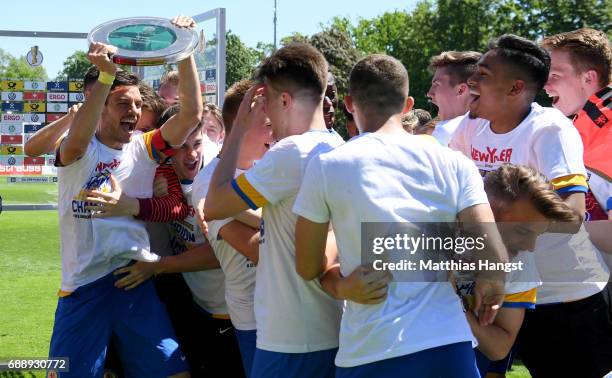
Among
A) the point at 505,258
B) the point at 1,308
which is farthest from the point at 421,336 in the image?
the point at 1,308

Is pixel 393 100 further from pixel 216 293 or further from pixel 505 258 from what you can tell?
pixel 216 293

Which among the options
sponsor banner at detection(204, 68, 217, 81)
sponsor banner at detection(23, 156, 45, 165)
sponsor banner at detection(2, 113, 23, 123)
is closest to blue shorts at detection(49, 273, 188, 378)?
sponsor banner at detection(2, 113, 23, 123)

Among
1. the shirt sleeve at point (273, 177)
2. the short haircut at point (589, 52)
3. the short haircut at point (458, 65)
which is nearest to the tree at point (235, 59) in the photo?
the short haircut at point (458, 65)

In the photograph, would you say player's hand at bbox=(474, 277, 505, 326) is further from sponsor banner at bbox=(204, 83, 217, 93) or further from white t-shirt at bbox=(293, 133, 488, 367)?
sponsor banner at bbox=(204, 83, 217, 93)

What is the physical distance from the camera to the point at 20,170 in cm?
1005

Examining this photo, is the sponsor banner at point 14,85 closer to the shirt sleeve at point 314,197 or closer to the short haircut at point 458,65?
the short haircut at point 458,65

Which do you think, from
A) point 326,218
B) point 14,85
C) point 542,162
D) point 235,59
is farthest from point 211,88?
point 235,59

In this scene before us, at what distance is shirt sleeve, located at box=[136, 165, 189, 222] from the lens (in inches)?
174

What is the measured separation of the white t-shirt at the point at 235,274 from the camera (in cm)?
397

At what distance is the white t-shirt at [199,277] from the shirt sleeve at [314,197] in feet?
5.93

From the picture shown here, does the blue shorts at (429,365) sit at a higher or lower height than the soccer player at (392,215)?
lower

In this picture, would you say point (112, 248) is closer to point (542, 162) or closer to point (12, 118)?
point (542, 162)

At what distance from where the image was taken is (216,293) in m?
4.65

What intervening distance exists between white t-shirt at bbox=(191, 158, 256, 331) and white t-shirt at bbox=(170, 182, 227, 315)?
1.75 ft
